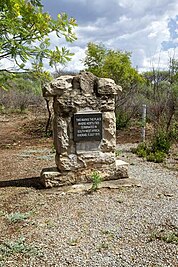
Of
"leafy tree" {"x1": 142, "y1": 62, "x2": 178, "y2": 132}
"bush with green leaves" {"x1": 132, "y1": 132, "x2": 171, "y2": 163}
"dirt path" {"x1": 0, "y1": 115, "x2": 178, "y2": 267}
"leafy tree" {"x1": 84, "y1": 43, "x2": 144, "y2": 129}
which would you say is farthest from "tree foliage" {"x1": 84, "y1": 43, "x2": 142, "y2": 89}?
"dirt path" {"x1": 0, "y1": 115, "x2": 178, "y2": 267}

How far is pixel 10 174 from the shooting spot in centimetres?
593

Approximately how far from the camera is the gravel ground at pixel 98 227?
276 cm

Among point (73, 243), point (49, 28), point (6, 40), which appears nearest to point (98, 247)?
point (73, 243)

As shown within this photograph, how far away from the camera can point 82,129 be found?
486 centimetres

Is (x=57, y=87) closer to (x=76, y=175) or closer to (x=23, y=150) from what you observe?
(x=76, y=175)

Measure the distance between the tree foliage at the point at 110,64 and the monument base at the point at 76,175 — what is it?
6.51 metres

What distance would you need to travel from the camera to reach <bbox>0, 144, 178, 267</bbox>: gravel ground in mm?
2762

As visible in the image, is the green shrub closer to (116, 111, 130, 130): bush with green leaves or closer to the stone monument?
the stone monument

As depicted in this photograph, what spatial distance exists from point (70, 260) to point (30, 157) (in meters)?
4.94

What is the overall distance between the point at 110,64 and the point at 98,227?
8348 mm

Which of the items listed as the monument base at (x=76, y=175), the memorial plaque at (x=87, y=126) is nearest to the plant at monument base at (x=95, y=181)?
the monument base at (x=76, y=175)

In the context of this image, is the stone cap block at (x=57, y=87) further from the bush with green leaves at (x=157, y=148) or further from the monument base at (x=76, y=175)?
the bush with green leaves at (x=157, y=148)

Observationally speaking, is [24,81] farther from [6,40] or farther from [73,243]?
[73,243]

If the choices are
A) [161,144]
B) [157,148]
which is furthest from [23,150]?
[161,144]
